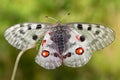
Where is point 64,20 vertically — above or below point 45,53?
above

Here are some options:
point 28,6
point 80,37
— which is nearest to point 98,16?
point 28,6

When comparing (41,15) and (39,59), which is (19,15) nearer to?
(41,15)

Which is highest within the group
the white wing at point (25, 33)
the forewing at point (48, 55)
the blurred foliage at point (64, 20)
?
the blurred foliage at point (64, 20)

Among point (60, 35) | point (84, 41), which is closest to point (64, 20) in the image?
point (60, 35)

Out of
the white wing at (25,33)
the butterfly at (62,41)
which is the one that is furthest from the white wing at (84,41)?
the white wing at (25,33)

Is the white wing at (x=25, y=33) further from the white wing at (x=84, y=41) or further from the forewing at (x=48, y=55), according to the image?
the white wing at (x=84, y=41)

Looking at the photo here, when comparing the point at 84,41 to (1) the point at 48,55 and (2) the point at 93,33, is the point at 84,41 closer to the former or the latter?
(2) the point at 93,33

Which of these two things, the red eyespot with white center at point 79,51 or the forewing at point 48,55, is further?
the red eyespot with white center at point 79,51

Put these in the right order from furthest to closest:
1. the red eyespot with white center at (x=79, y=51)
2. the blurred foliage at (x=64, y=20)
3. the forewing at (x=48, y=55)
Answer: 1. the blurred foliage at (x=64, y=20)
2. the red eyespot with white center at (x=79, y=51)
3. the forewing at (x=48, y=55)
